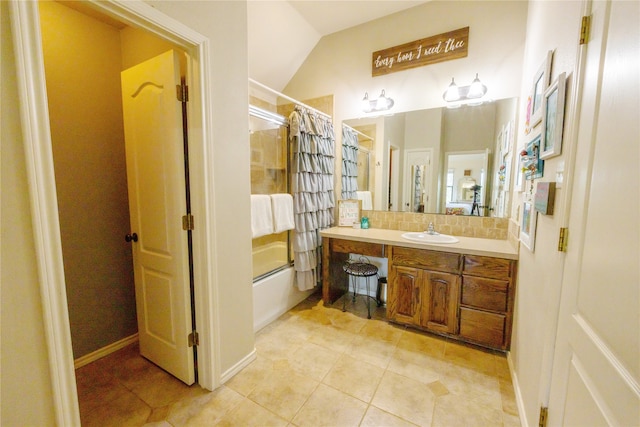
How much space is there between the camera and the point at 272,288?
8.21 feet

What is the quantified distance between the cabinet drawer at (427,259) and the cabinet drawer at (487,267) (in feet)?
0.25

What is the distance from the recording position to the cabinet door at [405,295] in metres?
2.28

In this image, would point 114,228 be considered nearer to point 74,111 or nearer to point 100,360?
point 74,111

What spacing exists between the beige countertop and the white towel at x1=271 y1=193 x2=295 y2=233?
1.31ft

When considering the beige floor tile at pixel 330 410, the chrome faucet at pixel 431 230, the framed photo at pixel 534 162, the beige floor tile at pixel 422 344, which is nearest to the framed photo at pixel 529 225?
the framed photo at pixel 534 162

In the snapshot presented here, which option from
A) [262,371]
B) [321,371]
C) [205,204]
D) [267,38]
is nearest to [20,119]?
[205,204]

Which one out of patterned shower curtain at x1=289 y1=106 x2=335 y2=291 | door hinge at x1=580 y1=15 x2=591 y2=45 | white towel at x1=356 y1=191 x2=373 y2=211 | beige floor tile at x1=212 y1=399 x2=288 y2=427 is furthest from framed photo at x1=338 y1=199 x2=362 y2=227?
door hinge at x1=580 y1=15 x2=591 y2=45

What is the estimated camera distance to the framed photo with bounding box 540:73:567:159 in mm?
1087

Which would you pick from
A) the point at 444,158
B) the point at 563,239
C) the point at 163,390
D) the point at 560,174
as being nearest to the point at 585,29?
the point at 560,174

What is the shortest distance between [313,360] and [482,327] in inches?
53.2

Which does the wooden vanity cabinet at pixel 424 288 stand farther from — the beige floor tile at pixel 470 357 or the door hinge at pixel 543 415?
the door hinge at pixel 543 415

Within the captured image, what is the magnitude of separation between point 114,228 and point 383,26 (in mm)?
3159

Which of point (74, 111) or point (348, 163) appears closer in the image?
point (74, 111)

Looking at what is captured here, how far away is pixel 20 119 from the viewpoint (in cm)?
83
